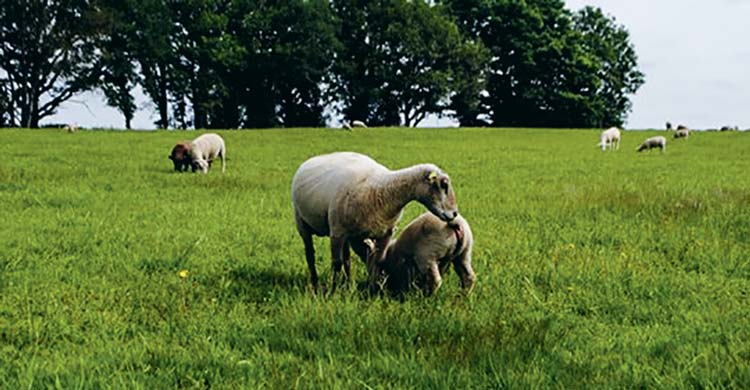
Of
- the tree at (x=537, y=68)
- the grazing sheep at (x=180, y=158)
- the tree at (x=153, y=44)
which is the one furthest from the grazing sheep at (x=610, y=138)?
the tree at (x=153, y=44)

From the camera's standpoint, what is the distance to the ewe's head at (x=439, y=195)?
5449mm

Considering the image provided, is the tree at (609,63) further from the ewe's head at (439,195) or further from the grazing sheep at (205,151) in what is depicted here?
the ewe's head at (439,195)

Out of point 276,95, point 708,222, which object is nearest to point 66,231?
point 708,222

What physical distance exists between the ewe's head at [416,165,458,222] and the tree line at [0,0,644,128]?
5353 cm

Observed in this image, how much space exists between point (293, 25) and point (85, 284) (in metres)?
58.9

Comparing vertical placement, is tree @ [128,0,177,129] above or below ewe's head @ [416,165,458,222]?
above

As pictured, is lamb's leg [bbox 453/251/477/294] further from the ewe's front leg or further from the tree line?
the tree line

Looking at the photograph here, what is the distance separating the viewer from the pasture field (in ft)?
14.0

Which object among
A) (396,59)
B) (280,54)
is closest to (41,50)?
(280,54)

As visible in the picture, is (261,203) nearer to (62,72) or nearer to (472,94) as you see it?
(62,72)

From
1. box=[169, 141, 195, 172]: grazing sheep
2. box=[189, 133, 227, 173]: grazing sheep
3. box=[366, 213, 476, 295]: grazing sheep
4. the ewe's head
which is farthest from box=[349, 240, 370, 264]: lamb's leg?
box=[169, 141, 195, 172]: grazing sheep

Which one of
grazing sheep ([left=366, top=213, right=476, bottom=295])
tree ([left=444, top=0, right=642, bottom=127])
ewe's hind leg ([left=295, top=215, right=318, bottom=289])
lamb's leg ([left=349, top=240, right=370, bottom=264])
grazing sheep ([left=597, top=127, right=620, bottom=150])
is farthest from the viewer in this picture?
tree ([left=444, top=0, right=642, bottom=127])

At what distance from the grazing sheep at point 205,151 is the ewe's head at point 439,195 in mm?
16570

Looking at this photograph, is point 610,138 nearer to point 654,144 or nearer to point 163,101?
point 654,144
